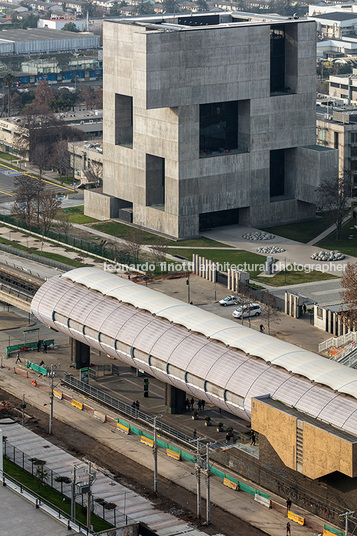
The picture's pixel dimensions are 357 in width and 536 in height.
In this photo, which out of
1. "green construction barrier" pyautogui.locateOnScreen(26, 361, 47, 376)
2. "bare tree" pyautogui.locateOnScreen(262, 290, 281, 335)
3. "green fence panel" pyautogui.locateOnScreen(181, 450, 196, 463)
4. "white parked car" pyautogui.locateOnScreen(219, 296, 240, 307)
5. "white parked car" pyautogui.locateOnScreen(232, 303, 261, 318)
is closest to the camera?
"green fence panel" pyautogui.locateOnScreen(181, 450, 196, 463)

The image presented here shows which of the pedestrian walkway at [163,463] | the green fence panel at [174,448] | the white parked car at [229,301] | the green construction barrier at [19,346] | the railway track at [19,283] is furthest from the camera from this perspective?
the white parked car at [229,301]

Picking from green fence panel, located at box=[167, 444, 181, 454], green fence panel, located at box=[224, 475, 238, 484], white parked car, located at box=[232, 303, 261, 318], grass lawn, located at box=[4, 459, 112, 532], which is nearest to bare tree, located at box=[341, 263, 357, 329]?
white parked car, located at box=[232, 303, 261, 318]

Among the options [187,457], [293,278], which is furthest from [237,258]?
[187,457]

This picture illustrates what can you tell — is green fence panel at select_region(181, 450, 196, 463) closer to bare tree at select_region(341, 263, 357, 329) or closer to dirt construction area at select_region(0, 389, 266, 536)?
dirt construction area at select_region(0, 389, 266, 536)

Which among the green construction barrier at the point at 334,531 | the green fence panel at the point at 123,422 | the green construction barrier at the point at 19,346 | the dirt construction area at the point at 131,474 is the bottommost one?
the dirt construction area at the point at 131,474

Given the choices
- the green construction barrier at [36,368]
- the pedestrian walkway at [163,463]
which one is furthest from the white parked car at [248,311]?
the pedestrian walkway at [163,463]

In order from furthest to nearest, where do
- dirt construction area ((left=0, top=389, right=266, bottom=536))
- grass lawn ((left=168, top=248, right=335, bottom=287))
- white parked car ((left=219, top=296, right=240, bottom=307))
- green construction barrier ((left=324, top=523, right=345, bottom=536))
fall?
1. grass lawn ((left=168, top=248, right=335, bottom=287))
2. white parked car ((left=219, top=296, right=240, bottom=307))
3. dirt construction area ((left=0, top=389, right=266, bottom=536))
4. green construction barrier ((left=324, top=523, right=345, bottom=536))

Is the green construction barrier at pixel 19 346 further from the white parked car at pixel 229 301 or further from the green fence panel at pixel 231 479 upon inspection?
the green fence panel at pixel 231 479
